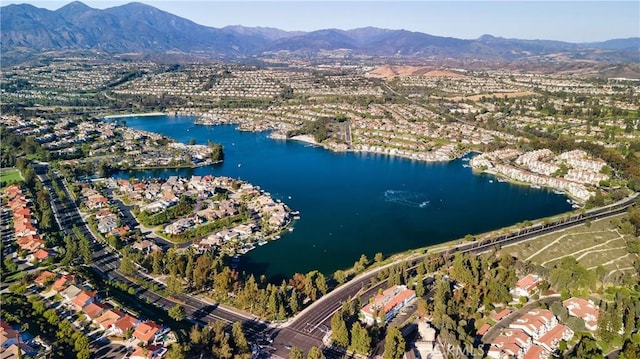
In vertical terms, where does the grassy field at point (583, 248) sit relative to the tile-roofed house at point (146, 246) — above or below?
above

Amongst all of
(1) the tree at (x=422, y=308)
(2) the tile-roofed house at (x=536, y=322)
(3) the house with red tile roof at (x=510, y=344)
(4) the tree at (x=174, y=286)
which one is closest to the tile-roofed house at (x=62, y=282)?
(4) the tree at (x=174, y=286)

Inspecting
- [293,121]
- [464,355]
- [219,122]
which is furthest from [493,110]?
[464,355]

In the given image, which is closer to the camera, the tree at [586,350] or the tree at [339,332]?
the tree at [586,350]

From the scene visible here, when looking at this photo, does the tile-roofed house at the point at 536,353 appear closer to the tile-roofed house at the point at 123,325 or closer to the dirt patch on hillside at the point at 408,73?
the tile-roofed house at the point at 123,325

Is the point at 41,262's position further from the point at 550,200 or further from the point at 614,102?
the point at 614,102

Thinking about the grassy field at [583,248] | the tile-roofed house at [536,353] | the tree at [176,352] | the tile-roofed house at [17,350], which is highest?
the tree at [176,352]

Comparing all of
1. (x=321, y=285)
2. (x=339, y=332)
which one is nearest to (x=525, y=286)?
(x=321, y=285)

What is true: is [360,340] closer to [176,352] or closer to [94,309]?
[176,352]
